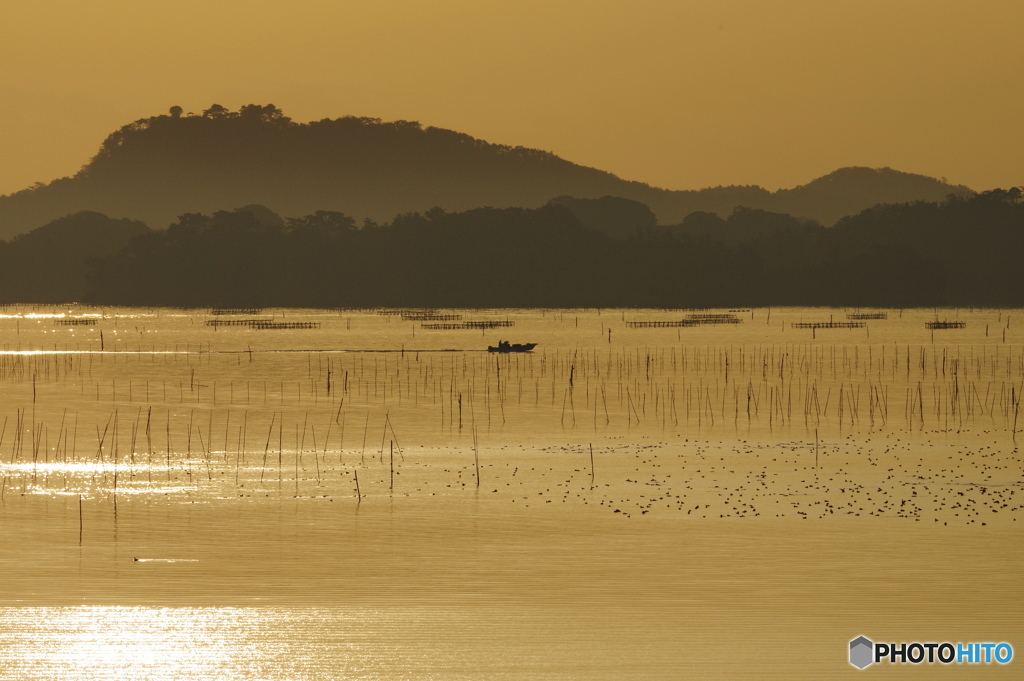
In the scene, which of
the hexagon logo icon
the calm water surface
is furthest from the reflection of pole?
the hexagon logo icon

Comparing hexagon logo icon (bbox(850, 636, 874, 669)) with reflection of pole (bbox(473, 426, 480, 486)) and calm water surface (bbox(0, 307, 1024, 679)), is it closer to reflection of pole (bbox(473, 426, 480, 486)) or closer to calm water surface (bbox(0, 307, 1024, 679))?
calm water surface (bbox(0, 307, 1024, 679))

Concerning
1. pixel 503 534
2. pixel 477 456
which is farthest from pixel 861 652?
pixel 477 456

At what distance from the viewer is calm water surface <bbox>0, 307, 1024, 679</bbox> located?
38.3 ft

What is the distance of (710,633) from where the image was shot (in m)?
12.1

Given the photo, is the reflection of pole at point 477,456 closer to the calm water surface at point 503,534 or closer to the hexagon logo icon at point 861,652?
the calm water surface at point 503,534

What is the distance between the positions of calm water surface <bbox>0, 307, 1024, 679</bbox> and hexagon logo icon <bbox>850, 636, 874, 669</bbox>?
11 centimetres

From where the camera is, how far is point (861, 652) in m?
11.5

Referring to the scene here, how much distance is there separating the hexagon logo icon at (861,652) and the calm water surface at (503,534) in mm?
107

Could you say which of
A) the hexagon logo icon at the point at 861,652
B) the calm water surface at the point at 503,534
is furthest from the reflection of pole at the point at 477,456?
the hexagon logo icon at the point at 861,652

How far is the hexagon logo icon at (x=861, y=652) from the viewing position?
11320 mm

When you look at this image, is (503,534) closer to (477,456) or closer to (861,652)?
(861,652)

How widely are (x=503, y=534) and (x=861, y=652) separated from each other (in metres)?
6.03

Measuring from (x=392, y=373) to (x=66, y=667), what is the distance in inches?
1476

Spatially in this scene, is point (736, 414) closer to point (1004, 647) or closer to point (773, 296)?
point (1004, 647)
